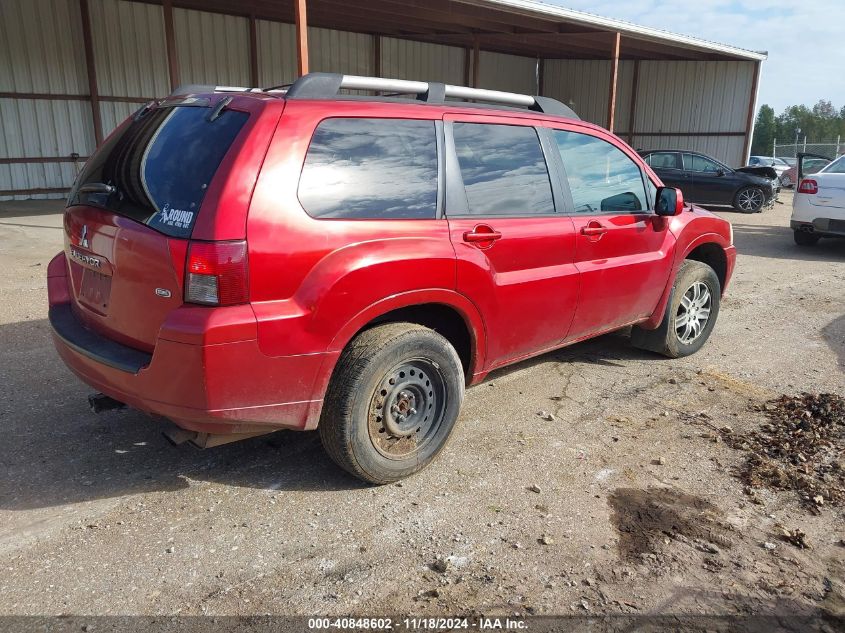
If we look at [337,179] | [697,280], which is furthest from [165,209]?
[697,280]

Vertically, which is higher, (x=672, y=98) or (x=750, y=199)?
(x=672, y=98)

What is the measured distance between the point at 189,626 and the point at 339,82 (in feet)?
7.98

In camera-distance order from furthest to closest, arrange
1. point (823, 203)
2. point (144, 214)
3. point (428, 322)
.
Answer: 1. point (823, 203)
2. point (428, 322)
3. point (144, 214)

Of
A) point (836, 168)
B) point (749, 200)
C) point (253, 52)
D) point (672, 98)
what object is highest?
point (253, 52)

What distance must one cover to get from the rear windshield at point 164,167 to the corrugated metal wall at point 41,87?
1401cm

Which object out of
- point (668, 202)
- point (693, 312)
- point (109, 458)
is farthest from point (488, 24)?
point (109, 458)

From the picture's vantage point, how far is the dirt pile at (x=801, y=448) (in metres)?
3.41

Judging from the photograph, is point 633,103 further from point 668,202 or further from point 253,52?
point 668,202

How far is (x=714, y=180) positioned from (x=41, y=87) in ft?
54.0

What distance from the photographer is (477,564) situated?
2.74m

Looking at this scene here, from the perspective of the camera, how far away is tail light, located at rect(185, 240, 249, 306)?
2619mm

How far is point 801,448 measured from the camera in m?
3.81

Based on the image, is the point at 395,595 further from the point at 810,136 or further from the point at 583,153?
the point at 810,136

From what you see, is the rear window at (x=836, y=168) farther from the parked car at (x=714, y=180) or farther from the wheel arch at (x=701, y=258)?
the wheel arch at (x=701, y=258)
